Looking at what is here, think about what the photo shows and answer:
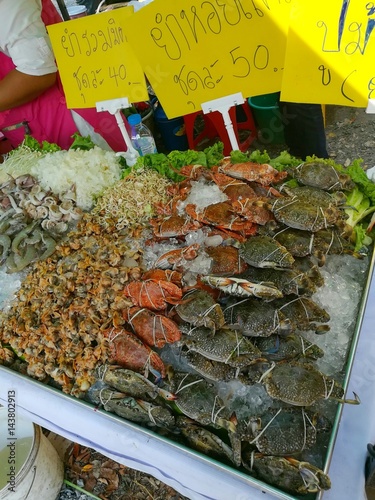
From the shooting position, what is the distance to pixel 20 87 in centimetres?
306

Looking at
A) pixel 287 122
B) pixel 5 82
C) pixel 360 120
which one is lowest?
pixel 360 120

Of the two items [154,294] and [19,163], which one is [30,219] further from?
[154,294]

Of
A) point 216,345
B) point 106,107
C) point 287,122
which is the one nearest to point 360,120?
point 287,122

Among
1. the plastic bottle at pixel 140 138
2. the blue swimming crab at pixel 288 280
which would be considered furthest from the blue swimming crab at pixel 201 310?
the plastic bottle at pixel 140 138

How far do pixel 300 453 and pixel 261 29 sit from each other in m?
1.93

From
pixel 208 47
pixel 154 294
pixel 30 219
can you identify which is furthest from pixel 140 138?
pixel 154 294

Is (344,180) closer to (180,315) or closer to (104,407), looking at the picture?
(180,315)

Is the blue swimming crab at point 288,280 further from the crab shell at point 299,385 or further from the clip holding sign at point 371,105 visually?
the clip holding sign at point 371,105

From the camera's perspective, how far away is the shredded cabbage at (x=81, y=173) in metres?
2.74

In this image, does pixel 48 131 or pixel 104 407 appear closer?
pixel 104 407

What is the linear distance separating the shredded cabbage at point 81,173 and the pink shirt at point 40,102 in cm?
69

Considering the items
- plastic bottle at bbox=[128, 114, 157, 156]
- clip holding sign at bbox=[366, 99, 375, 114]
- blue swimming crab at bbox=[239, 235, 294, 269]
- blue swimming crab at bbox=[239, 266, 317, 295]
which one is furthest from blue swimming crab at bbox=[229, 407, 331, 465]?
plastic bottle at bbox=[128, 114, 157, 156]

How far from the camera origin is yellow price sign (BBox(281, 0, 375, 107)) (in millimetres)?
1725

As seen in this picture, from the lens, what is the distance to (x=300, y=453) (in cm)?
152
